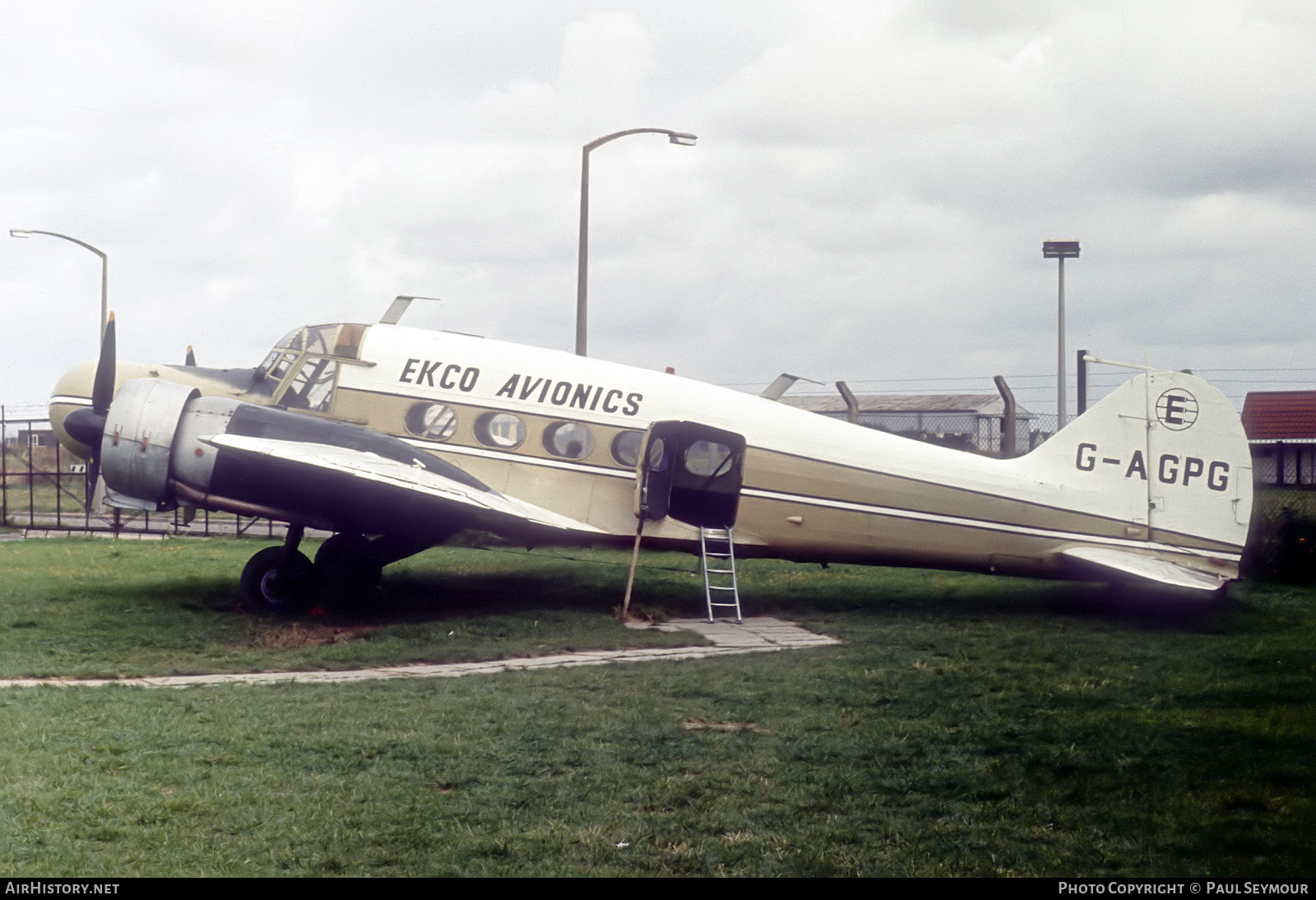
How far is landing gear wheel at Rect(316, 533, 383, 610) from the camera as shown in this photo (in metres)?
13.4

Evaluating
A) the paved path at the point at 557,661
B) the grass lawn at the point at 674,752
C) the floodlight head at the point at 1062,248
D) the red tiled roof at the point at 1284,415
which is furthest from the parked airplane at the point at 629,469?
the red tiled roof at the point at 1284,415

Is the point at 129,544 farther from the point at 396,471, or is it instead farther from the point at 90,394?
the point at 396,471

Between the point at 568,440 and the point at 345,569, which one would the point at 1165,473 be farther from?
the point at 345,569

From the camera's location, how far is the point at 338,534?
533 inches

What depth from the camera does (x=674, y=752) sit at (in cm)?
690

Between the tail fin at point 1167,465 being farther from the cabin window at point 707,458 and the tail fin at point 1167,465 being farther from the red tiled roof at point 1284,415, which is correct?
the red tiled roof at point 1284,415

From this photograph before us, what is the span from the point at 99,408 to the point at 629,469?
637cm

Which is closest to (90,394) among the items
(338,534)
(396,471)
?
(338,534)

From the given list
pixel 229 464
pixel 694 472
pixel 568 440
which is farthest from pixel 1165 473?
pixel 229 464

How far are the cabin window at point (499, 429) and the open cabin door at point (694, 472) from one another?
1.49 m

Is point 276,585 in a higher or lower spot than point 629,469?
lower


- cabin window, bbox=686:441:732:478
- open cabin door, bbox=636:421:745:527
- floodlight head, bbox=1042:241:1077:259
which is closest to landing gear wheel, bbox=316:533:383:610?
open cabin door, bbox=636:421:745:527

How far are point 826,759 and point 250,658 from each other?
620 centimetres

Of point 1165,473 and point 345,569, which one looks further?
point 345,569
